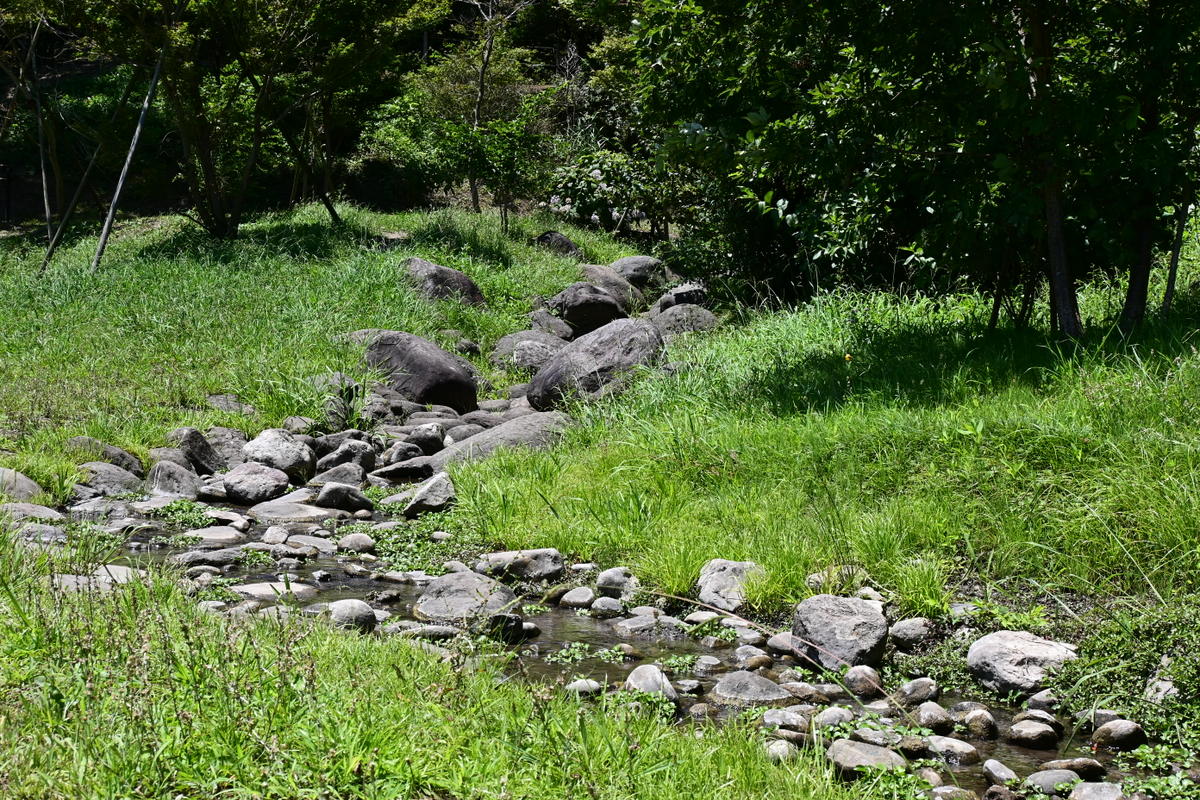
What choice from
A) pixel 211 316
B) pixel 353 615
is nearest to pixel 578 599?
pixel 353 615

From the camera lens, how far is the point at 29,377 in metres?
7.88

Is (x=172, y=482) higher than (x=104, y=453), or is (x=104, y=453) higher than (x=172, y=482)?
(x=104, y=453)

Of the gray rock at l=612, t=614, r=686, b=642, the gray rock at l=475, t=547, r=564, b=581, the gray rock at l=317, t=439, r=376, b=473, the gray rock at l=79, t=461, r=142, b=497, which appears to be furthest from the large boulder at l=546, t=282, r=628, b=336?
the gray rock at l=612, t=614, r=686, b=642

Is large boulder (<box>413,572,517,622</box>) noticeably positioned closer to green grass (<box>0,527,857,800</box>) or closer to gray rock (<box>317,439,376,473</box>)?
green grass (<box>0,527,857,800</box>)

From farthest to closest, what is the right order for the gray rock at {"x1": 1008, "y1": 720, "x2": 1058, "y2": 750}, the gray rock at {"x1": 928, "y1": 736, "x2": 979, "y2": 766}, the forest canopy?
the forest canopy
the gray rock at {"x1": 1008, "y1": 720, "x2": 1058, "y2": 750}
the gray rock at {"x1": 928, "y1": 736, "x2": 979, "y2": 766}

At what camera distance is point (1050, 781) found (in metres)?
2.82

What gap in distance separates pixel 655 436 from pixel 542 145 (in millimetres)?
11863

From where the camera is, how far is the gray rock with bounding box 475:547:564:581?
4891mm

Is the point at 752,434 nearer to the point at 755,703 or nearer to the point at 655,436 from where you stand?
the point at 655,436

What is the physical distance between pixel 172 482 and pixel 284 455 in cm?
81

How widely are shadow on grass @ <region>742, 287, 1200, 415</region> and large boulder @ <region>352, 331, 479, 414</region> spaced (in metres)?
3.08

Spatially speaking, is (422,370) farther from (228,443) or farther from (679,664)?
(679,664)

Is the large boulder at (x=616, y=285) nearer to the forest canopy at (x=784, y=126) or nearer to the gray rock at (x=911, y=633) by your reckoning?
the forest canopy at (x=784, y=126)

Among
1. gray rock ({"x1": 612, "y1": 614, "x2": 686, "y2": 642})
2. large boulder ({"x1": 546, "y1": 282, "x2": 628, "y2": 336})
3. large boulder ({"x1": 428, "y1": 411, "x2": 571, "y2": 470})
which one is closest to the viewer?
gray rock ({"x1": 612, "y1": 614, "x2": 686, "y2": 642})
